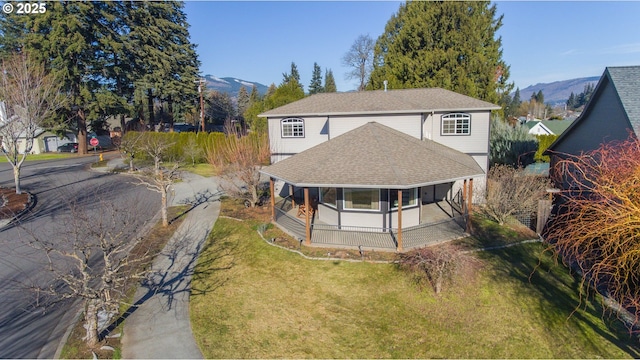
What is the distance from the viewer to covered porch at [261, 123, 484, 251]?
13.3 metres

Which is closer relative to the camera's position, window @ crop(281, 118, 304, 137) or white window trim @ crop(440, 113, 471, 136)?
white window trim @ crop(440, 113, 471, 136)

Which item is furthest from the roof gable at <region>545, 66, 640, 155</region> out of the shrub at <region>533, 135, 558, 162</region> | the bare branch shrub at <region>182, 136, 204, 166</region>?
the bare branch shrub at <region>182, 136, 204, 166</region>

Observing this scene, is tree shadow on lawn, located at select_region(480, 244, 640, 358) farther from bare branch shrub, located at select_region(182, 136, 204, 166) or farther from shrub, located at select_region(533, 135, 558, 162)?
bare branch shrub, located at select_region(182, 136, 204, 166)

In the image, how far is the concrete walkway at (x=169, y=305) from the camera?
804cm

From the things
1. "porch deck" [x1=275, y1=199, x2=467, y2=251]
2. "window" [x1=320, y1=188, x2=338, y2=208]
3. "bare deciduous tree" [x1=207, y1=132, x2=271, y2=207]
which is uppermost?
"bare deciduous tree" [x1=207, y1=132, x2=271, y2=207]

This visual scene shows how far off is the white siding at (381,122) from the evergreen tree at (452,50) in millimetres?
18203

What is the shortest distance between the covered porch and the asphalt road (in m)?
7.93

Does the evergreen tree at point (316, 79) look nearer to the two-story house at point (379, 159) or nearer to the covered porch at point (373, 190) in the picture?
the two-story house at point (379, 159)

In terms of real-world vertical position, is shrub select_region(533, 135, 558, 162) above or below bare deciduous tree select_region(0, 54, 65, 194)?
below

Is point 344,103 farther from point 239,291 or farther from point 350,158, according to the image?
point 239,291

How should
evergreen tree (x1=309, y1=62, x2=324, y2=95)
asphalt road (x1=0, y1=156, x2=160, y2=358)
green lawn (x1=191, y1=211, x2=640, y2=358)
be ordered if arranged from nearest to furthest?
1. green lawn (x1=191, y1=211, x2=640, y2=358)
2. asphalt road (x1=0, y1=156, x2=160, y2=358)
3. evergreen tree (x1=309, y1=62, x2=324, y2=95)

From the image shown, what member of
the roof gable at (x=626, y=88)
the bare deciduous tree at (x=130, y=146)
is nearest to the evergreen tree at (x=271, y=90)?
the bare deciduous tree at (x=130, y=146)

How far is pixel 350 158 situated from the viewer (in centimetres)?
1520

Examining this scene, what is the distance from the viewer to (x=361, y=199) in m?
14.7
